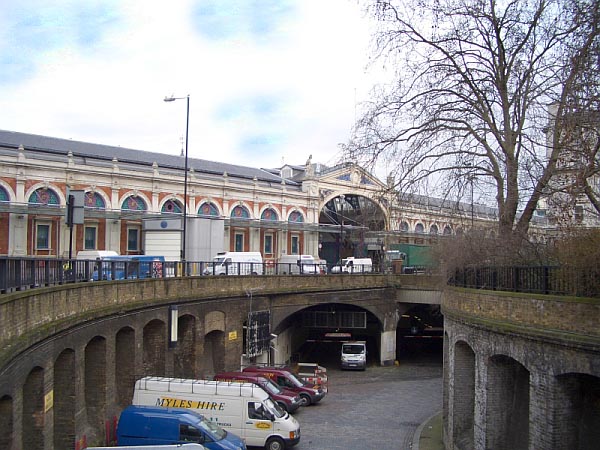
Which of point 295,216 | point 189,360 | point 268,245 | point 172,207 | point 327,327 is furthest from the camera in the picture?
point 295,216

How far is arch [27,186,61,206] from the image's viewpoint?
40.6 m

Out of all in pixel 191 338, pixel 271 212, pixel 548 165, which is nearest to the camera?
pixel 548 165

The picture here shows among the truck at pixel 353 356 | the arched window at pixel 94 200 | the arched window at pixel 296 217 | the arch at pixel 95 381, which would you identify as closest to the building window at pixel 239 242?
the arched window at pixel 296 217

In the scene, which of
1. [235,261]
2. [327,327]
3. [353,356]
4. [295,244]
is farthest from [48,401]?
[295,244]

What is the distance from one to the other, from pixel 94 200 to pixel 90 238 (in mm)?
2644

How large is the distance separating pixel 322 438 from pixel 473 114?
1187 centimetres

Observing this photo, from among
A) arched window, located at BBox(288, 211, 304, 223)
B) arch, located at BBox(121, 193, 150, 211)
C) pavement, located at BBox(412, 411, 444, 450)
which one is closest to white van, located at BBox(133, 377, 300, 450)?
pavement, located at BBox(412, 411, 444, 450)

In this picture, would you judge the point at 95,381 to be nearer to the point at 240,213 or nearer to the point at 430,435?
the point at 430,435

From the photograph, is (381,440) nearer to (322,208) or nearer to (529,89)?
(529,89)

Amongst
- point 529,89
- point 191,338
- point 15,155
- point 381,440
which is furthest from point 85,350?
point 15,155

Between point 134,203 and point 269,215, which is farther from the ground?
point 134,203

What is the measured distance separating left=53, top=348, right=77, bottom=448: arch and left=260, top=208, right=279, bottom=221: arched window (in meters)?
40.7

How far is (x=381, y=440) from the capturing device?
22.1 meters

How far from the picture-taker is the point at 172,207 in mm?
49031
